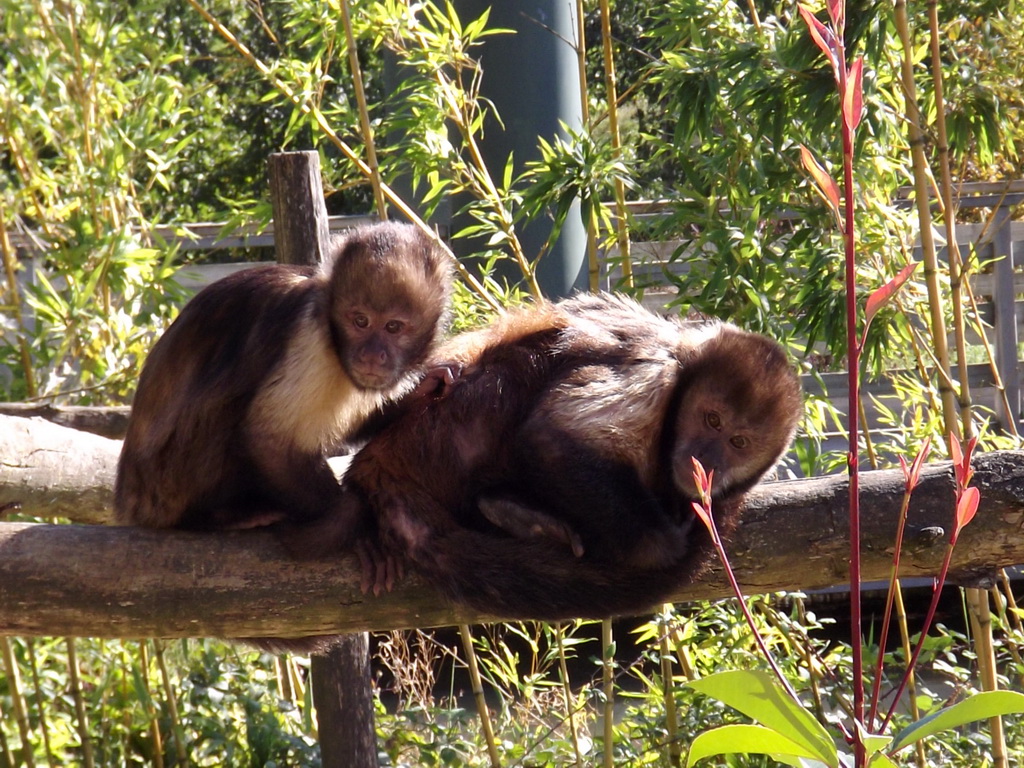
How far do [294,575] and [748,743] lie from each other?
Result: 1516 mm

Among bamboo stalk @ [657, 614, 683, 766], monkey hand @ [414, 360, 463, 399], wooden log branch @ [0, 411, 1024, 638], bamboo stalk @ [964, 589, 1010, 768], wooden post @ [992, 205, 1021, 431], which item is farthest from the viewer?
wooden post @ [992, 205, 1021, 431]

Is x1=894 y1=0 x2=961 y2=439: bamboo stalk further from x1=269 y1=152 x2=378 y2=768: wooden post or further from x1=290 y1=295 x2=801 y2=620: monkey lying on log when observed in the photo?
x1=269 y1=152 x2=378 y2=768: wooden post

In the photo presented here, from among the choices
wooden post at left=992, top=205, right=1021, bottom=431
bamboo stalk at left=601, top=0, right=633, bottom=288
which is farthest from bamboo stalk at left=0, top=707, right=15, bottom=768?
wooden post at left=992, top=205, right=1021, bottom=431

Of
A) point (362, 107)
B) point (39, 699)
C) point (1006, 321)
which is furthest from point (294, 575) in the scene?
point (1006, 321)

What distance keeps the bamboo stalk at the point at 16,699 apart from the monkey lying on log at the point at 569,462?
6.99 feet

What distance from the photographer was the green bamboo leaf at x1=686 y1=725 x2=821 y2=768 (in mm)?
955

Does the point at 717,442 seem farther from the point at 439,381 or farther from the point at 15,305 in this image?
the point at 15,305

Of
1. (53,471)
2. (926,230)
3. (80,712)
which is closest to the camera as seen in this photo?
(926,230)

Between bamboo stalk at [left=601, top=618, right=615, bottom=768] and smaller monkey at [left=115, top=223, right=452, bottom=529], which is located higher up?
smaller monkey at [left=115, top=223, right=452, bottom=529]

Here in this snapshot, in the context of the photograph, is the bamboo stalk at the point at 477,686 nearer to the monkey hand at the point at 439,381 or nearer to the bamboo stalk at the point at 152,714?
the monkey hand at the point at 439,381

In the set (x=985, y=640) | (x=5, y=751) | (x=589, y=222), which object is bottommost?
(x=5, y=751)

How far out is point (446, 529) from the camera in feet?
7.90

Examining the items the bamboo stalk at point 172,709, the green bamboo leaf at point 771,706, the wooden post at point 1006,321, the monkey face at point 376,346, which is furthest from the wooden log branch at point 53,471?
the wooden post at point 1006,321

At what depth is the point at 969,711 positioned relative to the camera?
94 cm
